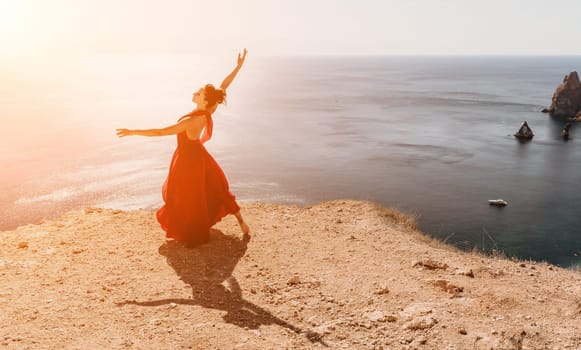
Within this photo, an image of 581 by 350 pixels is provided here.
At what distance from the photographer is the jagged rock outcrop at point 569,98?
75.1 meters

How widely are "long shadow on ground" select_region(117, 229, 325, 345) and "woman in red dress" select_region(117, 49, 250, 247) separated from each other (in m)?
0.38

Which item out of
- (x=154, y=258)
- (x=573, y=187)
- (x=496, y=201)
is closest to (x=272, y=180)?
(x=496, y=201)

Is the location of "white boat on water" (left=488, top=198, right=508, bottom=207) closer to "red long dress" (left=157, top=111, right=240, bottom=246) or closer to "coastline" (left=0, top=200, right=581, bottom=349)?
"coastline" (left=0, top=200, right=581, bottom=349)

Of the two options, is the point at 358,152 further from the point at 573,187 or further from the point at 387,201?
the point at 573,187

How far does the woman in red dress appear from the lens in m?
8.58

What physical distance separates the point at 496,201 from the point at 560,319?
26.4 meters

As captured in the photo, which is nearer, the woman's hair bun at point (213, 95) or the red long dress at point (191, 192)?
the woman's hair bun at point (213, 95)

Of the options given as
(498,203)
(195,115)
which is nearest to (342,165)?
(498,203)

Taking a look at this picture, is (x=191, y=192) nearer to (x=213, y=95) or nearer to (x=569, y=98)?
(x=213, y=95)

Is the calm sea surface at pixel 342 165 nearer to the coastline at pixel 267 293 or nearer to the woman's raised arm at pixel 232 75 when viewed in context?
the coastline at pixel 267 293

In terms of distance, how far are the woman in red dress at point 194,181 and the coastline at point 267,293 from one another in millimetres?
424

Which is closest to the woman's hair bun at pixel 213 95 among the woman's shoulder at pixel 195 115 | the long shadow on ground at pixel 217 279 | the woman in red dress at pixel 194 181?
the woman in red dress at pixel 194 181

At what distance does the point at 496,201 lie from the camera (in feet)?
101

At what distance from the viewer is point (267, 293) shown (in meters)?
7.22
